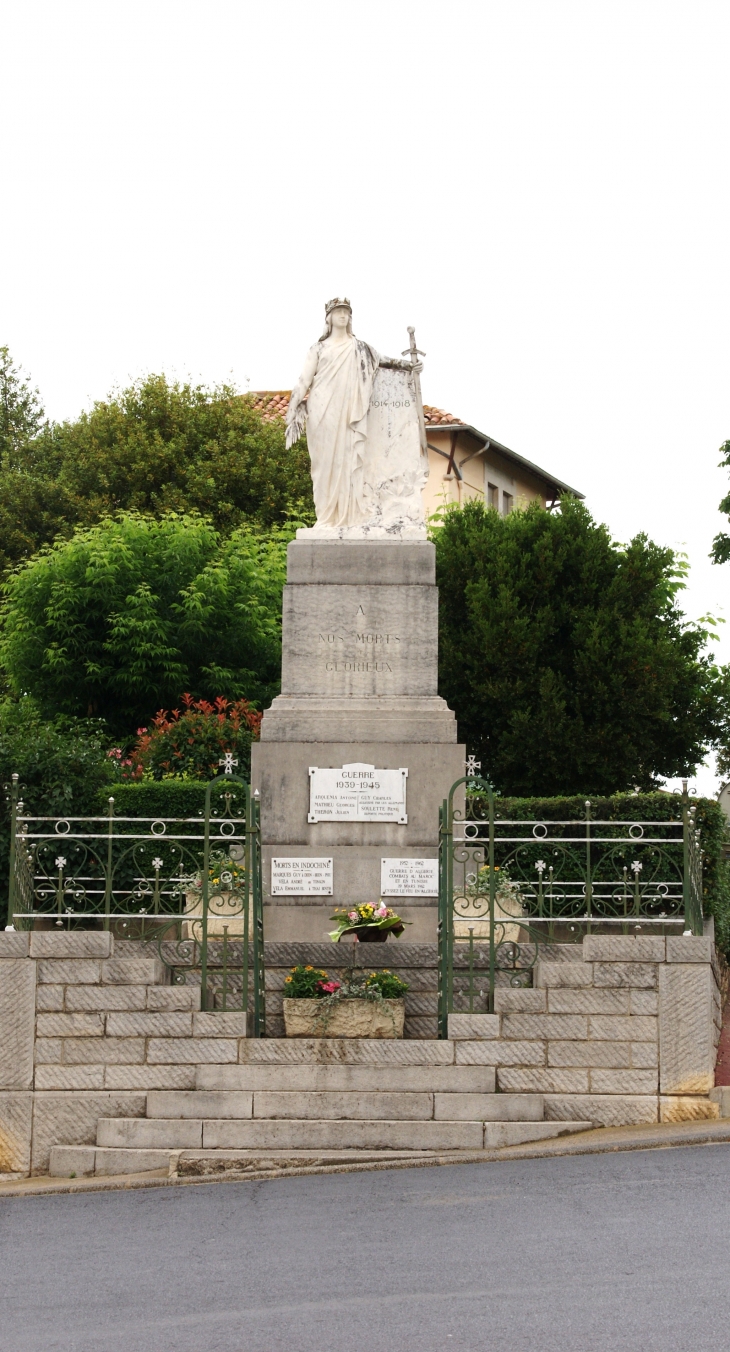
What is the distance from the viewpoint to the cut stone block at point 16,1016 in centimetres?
1052

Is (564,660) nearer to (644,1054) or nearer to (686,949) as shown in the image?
(686,949)

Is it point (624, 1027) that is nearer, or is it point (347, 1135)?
point (347, 1135)

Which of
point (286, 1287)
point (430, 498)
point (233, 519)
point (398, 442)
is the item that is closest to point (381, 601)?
point (398, 442)

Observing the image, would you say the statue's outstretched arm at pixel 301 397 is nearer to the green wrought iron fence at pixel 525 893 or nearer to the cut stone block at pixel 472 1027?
the green wrought iron fence at pixel 525 893

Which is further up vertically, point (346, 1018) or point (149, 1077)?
point (346, 1018)

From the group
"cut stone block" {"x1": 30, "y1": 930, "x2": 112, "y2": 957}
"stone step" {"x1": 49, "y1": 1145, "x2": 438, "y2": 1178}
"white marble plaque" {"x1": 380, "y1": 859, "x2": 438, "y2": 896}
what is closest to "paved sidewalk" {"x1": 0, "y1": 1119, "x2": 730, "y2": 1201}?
"stone step" {"x1": 49, "y1": 1145, "x2": 438, "y2": 1178}

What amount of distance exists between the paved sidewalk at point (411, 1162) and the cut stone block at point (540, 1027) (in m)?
0.73

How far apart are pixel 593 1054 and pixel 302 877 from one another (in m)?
2.71

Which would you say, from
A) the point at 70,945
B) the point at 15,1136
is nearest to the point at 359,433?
the point at 70,945

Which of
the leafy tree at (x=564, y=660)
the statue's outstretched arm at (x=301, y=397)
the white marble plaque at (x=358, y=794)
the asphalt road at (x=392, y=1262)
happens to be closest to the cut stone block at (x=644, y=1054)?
the asphalt road at (x=392, y=1262)

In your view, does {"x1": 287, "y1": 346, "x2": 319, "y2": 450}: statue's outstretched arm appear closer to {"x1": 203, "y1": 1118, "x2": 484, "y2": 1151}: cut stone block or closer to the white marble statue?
the white marble statue

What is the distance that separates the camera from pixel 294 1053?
33.7ft

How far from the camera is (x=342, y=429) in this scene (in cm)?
1356

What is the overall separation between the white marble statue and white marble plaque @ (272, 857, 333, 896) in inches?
110
